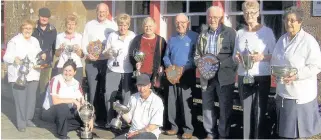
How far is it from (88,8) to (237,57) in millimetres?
5262

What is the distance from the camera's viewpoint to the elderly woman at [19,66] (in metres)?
5.79

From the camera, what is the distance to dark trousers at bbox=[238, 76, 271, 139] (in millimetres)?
4617

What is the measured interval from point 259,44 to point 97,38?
2523 millimetres

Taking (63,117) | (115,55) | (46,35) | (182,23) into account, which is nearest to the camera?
(182,23)

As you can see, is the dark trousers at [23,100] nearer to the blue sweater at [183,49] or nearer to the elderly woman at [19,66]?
the elderly woman at [19,66]

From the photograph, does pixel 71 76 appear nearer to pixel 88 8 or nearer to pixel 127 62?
pixel 127 62

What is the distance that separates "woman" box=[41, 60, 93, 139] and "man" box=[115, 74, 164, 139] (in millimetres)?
1141

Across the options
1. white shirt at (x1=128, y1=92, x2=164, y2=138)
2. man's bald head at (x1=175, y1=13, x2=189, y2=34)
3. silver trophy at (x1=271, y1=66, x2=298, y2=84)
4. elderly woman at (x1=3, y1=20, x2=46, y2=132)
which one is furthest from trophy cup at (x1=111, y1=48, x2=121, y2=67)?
silver trophy at (x1=271, y1=66, x2=298, y2=84)

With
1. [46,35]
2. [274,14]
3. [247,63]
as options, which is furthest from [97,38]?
[274,14]

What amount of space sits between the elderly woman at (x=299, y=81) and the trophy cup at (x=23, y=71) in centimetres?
349

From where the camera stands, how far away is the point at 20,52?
229 inches

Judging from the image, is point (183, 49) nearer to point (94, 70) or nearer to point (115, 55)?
point (115, 55)

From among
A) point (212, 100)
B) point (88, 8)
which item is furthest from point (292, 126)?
point (88, 8)

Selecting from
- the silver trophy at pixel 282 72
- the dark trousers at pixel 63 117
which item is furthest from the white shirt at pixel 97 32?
the silver trophy at pixel 282 72
